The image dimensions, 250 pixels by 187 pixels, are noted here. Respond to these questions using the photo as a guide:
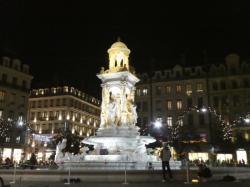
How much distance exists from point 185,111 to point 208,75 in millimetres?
10847

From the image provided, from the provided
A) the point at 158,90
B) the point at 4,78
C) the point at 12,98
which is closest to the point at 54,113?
the point at 12,98

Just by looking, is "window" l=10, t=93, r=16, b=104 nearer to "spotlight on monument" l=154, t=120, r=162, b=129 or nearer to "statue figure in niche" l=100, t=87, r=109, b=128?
"spotlight on monument" l=154, t=120, r=162, b=129

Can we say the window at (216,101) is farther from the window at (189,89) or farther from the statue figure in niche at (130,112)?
the statue figure in niche at (130,112)

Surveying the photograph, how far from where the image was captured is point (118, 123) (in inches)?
1451

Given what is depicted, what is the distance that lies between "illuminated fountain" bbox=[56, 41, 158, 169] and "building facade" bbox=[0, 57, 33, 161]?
Answer: 41.9 metres

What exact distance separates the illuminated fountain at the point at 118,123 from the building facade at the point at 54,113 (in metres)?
60.2

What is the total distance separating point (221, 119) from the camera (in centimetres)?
7694

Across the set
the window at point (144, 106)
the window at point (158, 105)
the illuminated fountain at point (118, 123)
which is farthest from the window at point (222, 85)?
the illuminated fountain at point (118, 123)

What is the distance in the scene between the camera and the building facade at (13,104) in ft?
250

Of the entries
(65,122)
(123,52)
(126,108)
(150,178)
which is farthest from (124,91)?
(65,122)

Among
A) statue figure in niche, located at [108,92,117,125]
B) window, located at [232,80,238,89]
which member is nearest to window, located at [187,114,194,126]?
window, located at [232,80,238,89]

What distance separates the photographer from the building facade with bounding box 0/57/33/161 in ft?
250

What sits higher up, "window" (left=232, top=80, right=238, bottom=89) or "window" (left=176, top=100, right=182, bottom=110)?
"window" (left=232, top=80, right=238, bottom=89)

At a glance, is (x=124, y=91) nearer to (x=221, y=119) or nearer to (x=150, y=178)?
(x=150, y=178)
